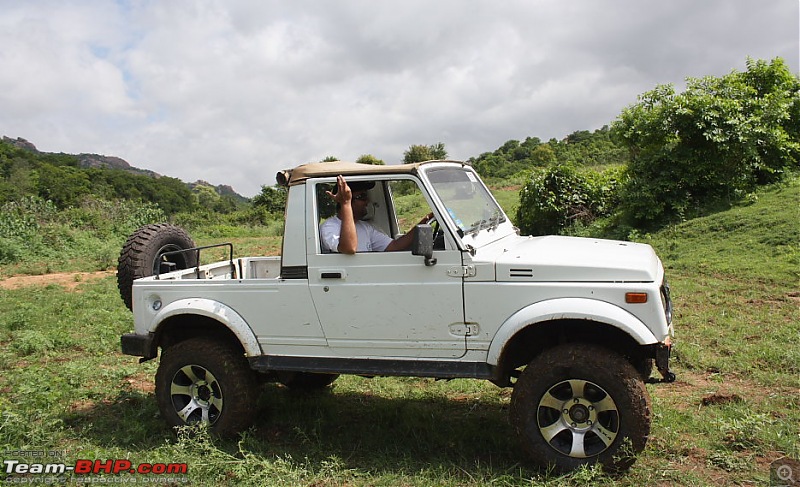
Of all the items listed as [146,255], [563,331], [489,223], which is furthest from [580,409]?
[146,255]

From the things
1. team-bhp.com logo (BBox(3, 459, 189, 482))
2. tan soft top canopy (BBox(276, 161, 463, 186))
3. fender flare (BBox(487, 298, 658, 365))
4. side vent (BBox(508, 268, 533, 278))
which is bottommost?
team-bhp.com logo (BBox(3, 459, 189, 482))

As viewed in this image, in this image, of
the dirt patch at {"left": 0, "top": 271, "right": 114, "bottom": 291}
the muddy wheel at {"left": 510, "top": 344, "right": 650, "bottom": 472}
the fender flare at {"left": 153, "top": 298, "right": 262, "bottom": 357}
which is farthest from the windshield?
the dirt patch at {"left": 0, "top": 271, "right": 114, "bottom": 291}

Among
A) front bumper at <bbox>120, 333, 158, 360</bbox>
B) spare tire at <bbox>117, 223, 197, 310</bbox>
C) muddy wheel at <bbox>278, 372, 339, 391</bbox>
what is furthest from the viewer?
spare tire at <bbox>117, 223, 197, 310</bbox>

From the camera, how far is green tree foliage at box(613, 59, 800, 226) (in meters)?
11.8

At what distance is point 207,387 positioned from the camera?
473cm

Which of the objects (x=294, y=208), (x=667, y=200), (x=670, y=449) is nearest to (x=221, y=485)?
(x=294, y=208)

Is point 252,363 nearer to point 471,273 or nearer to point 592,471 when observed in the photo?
point 471,273

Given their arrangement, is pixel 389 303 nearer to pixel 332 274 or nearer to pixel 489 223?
pixel 332 274

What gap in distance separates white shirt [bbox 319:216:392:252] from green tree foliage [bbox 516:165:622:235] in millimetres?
10136

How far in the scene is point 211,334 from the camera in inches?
191

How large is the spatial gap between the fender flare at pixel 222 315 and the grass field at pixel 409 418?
70cm

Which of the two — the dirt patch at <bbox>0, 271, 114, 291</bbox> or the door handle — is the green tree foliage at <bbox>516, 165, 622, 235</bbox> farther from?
the door handle

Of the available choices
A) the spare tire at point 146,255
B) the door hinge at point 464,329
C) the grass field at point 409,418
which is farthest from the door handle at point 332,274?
the spare tire at point 146,255

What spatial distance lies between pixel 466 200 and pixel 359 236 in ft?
2.82
